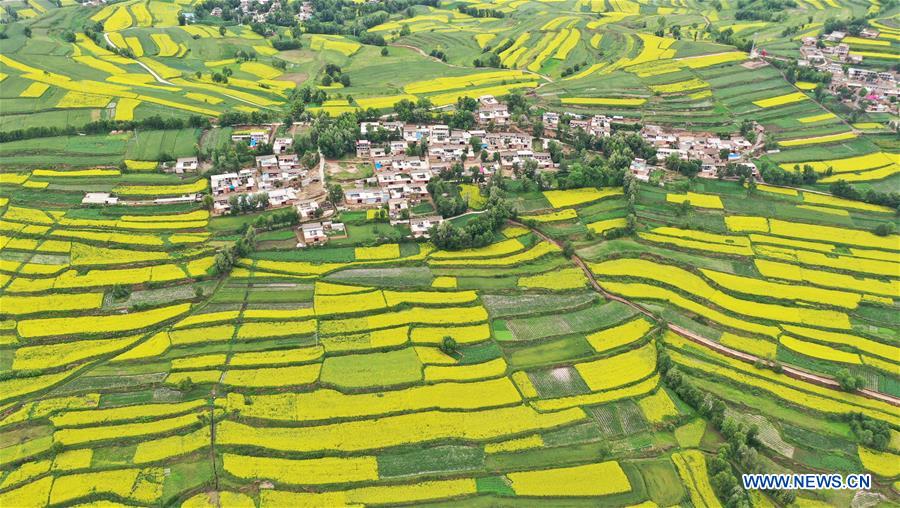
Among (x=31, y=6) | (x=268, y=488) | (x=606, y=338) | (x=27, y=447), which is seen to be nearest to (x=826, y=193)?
(x=606, y=338)

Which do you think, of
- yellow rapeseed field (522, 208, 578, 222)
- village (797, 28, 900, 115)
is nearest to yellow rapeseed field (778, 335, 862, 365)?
yellow rapeseed field (522, 208, 578, 222)

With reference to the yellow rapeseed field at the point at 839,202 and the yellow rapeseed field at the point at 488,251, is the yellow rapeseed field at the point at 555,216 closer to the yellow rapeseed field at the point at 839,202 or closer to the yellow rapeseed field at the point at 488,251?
the yellow rapeseed field at the point at 488,251

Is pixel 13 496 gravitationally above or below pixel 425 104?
below

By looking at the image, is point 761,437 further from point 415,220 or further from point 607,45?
point 607,45

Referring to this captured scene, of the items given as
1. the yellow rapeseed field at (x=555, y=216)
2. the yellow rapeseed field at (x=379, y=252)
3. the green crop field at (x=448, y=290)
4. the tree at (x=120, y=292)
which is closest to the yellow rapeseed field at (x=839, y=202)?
the green crop field at (x=448, y=290)

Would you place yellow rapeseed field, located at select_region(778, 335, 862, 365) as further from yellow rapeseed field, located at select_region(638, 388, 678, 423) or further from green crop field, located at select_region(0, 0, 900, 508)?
yellow rapeseed field, located at select_region(638, 388, 678, 423)
